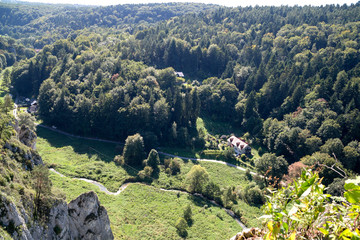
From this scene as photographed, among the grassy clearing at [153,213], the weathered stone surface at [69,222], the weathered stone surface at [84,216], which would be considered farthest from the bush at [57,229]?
the grassy clearing at [153,213]

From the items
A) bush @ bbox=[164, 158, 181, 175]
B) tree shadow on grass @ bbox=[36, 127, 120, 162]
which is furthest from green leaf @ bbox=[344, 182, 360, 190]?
tree shadow on grass @ bbox=[36, 127, 120, 162]

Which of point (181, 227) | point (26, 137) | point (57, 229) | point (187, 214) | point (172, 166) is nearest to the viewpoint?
point (57, 229)

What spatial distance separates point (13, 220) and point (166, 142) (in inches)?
2116

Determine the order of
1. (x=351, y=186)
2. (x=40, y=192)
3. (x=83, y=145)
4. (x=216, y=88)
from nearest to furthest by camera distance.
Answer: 1. (x=351, y=186)
2. (x=40, y=192)
3. (x=83, y=145)
4. (x=216, y=88)

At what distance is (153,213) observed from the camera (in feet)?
140

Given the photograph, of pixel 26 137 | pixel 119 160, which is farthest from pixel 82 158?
pixel 26 137

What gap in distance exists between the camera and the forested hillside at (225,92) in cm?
5995

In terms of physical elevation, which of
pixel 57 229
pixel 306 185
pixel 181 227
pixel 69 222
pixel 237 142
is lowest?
pixel 181 227

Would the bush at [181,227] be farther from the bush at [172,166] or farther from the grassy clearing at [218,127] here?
the grassy clearing at [218,127]

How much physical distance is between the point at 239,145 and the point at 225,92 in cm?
2780

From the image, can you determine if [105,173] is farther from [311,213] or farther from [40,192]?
[311,213]

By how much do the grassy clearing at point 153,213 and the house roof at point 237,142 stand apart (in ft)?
79.6

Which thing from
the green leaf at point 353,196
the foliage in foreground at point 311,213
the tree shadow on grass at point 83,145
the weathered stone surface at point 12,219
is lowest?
the tree shadow on grass at point 83,145

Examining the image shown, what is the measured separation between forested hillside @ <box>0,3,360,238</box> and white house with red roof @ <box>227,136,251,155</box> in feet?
8.11
